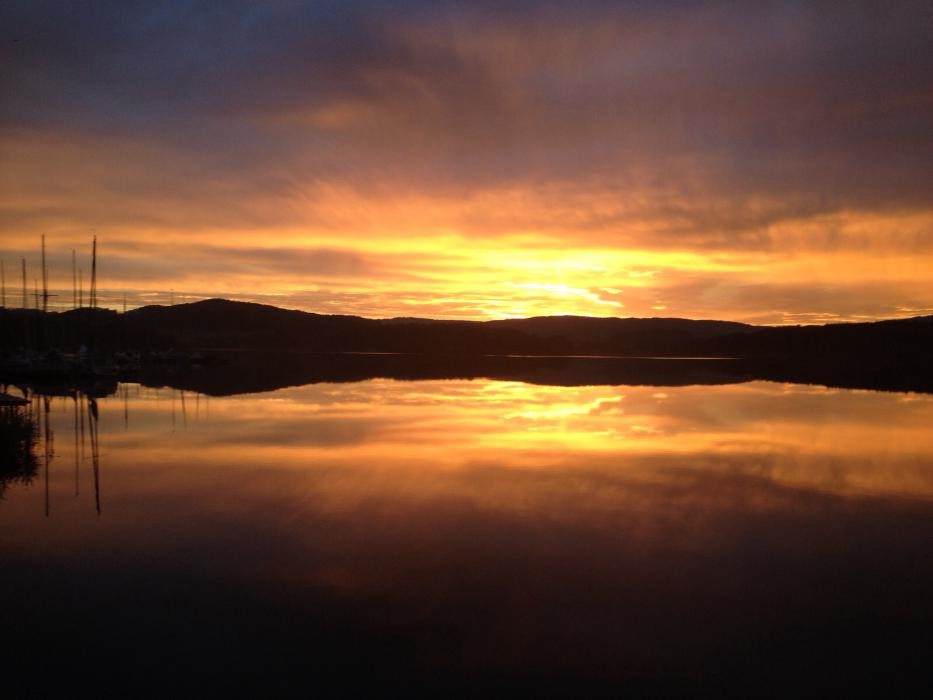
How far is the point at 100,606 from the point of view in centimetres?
833

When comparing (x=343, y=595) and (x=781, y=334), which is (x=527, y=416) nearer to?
(x=343, y=595)

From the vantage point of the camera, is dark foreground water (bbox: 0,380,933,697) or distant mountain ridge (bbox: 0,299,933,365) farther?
distant mountain ridge (bbox: 0,299,933,365)

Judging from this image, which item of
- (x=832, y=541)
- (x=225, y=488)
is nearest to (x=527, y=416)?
(x=225, y=488)

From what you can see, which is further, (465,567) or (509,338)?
(509,338)

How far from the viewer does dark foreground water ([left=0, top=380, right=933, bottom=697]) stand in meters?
7.03

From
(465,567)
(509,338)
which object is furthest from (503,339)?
(465,567)

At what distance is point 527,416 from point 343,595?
64.4ft

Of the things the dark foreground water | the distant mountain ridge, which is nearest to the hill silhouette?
the distant mountain ridge

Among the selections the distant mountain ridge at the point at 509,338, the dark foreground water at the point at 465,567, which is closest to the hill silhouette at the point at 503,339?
the distant mountain ridge at the point at 509,338

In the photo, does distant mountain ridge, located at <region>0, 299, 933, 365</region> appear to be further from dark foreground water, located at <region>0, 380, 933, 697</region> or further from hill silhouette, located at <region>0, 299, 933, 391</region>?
dark foreground water, located at <region>0, 380, 933, 697</region>

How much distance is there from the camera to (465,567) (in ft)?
32.0

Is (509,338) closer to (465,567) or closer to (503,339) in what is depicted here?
(503,339)

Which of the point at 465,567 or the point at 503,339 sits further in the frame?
the point at 503,339

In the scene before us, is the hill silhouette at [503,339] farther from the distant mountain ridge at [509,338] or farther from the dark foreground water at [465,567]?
the dark foreground water at [465,567]
